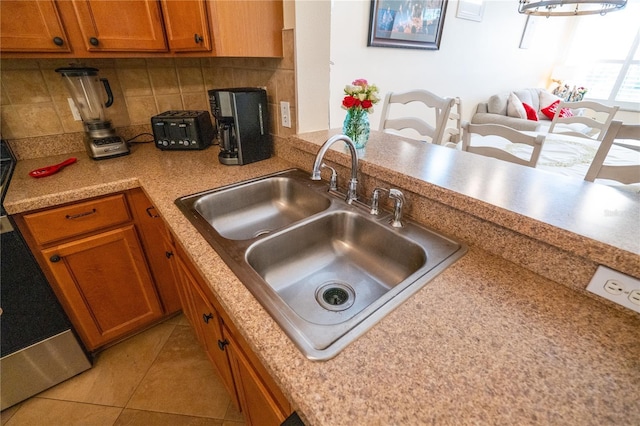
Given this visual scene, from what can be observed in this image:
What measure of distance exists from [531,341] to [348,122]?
3.09 feet

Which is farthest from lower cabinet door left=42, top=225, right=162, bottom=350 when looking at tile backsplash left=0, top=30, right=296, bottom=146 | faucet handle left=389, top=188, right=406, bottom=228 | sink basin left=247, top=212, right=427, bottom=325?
faucet handle left=389, top=188, right=406, bottom=228

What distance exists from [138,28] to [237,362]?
4.55ft

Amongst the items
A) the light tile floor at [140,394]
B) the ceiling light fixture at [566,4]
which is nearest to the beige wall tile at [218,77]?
the light tile floor at [140,394]

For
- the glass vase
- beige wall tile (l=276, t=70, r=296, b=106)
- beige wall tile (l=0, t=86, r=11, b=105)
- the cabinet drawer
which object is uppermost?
beige wall tile (l=276, t=70, r=296, b=106)

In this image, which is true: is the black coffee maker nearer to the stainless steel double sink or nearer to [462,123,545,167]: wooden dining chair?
the stainless steel double sink

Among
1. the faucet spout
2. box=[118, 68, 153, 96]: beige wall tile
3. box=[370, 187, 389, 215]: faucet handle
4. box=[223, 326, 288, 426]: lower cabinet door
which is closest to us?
box=[223, 326, 288, 426]: lower cabinet door

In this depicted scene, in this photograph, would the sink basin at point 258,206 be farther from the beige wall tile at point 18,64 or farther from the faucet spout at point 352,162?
the beige wall tile at point 18,64

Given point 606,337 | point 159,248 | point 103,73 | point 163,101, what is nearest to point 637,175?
point 606,337

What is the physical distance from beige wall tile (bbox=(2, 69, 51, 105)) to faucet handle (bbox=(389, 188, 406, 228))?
1.68m

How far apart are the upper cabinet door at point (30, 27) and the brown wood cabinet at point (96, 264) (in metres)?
0.59

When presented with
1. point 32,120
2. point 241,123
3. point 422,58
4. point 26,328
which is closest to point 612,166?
point 241,123

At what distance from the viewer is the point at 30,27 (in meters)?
1.04

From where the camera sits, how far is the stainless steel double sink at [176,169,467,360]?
0.60 meters

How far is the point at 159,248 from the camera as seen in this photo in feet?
4.55
